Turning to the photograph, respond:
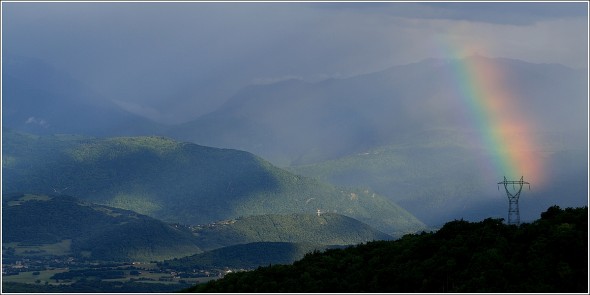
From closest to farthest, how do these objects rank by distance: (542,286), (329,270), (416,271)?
(542,286)
(416,271)
(329,270)

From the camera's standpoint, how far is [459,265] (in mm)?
85062

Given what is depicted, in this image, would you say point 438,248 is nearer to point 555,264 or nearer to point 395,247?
point 395,247

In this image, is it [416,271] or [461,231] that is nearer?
[416,271]

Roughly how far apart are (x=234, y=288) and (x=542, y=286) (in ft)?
79.3

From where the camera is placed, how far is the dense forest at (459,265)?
79188mm

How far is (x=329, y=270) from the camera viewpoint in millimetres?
91125

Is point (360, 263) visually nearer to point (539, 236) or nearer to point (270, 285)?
A: point (270, 285)

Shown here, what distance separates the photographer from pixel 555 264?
264ft

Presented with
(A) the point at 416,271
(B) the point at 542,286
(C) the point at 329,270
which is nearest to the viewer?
(B) the point at 542,286

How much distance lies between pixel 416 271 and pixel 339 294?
6742 mm

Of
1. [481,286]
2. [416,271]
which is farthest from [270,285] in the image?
[481,286]

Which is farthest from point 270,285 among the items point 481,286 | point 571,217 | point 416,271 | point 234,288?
point 571,217

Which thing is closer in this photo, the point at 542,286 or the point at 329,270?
the point at 542,286

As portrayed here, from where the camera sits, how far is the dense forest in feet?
260
